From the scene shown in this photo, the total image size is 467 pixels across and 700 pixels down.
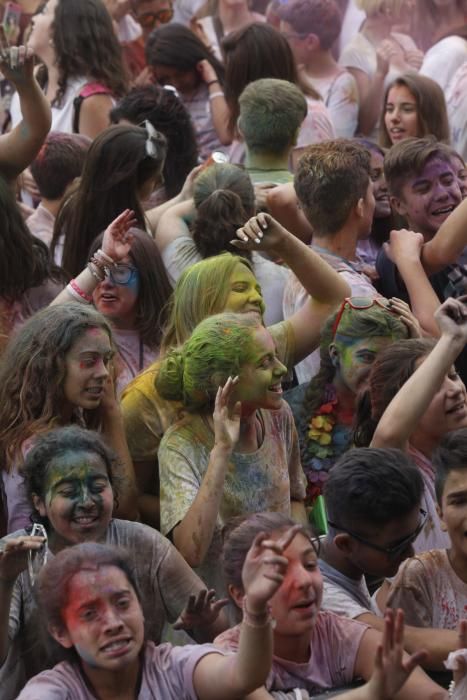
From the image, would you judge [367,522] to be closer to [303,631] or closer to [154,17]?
[303,631]

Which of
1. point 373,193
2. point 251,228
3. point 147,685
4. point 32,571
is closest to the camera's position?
point 147,685

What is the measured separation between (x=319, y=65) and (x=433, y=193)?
260 cm

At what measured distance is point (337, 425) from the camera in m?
5.64

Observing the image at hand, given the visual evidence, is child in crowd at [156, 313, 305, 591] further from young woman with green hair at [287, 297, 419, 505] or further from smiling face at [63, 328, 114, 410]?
young woman with green hair at [287, 297, 419, 505]

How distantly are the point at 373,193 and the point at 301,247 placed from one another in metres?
1.11

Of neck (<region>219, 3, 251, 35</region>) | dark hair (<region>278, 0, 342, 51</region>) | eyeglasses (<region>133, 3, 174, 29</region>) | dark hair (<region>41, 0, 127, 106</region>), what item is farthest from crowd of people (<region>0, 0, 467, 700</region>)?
eyeglasses (<region>133, 3, 174, 29</region>)

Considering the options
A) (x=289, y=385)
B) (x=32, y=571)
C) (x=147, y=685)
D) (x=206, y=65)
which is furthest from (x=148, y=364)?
(x=206, y=65)

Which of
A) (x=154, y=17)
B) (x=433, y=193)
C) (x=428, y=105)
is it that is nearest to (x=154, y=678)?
(x=433, y=193)

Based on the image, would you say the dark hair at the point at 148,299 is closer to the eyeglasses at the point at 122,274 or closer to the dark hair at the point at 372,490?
the eyeglasses at the point at 122,274

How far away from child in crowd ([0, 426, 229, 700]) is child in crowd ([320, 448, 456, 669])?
0.38 meters

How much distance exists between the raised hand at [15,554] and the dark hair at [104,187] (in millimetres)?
2223

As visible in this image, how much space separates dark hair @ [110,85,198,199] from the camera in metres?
7.33

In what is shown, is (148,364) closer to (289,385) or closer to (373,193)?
(289,385)

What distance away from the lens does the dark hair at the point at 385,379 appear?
5.29 metres
